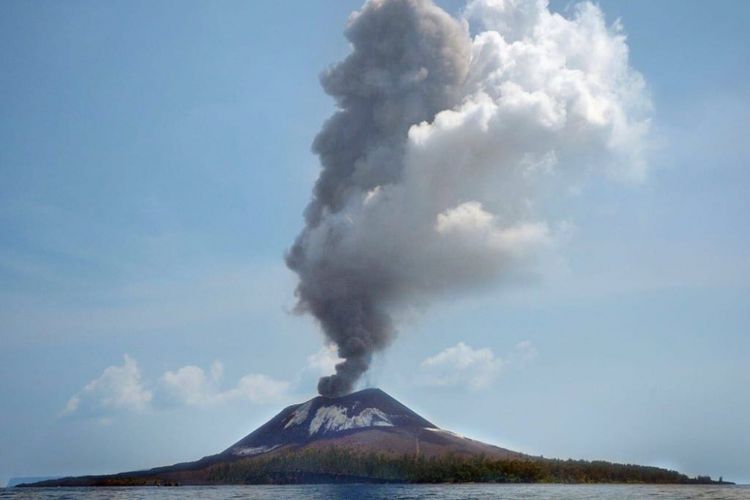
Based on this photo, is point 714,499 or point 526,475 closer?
point 714,499

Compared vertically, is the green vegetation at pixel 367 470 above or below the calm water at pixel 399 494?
above

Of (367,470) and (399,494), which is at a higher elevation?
(367,470)

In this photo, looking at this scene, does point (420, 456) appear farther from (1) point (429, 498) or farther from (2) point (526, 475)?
(1) point (429, 498)

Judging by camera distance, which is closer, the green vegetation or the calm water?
the calm water

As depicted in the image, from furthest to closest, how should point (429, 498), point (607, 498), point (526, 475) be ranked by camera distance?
point (526, 475), point (607, 498), point (429, 498)

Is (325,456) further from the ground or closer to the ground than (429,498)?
further from the ground

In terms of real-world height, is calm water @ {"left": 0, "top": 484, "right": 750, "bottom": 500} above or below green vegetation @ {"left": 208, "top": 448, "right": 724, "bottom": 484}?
below

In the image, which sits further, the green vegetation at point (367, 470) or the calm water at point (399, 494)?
the green vegetation at point (367, 470)

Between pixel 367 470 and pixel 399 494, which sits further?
pixel 367 470

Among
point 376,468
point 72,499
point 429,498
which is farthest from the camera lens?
point 376,468

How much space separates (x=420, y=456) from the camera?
200 metres

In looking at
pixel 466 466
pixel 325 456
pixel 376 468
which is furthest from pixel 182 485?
pixel 466 466

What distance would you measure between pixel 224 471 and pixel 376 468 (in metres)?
40.5

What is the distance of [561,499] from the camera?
10681 cm
